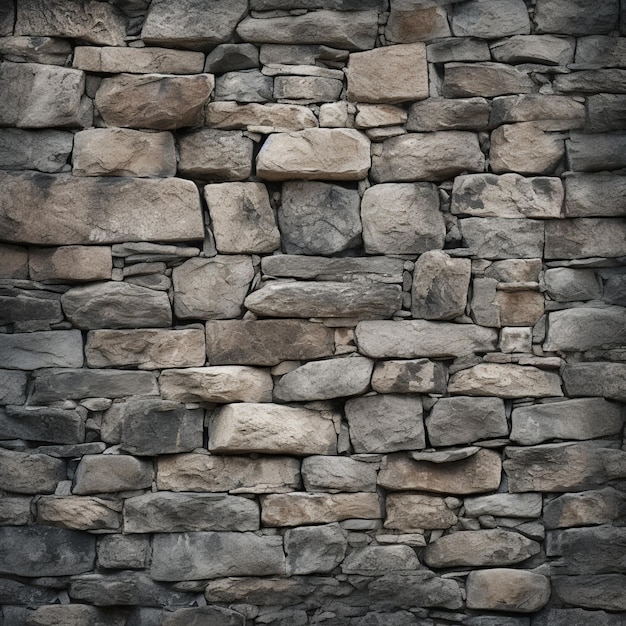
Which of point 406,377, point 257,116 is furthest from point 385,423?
point 257,116

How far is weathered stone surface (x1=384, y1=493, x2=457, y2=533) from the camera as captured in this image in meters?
3.27

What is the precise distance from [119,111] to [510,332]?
1779 millimetres

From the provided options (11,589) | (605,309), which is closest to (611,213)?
(605,309)

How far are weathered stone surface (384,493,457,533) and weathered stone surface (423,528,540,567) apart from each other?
9cm

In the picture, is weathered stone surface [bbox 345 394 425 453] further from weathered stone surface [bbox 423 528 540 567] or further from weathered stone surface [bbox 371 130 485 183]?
weathered stone surface [bbox 371 130 485 183]

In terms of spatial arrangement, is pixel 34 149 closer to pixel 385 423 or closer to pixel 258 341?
pixel 258 341

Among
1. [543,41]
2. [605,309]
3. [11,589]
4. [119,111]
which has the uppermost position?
[543,41]

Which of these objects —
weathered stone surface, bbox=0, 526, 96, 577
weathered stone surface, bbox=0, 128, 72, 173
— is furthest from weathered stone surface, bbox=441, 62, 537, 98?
weathered stone surface, bbox=0, 526, 96, 577

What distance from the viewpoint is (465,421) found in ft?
10.7

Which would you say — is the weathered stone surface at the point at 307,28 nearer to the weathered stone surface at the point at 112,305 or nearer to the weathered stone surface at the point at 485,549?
the weathered stone surface at the point at 112,305

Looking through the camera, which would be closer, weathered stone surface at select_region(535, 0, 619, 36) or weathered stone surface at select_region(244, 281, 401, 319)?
weathered stone surface at select_region(244, 281, 401, 319)

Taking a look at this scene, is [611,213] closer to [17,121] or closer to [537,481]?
[537,481]

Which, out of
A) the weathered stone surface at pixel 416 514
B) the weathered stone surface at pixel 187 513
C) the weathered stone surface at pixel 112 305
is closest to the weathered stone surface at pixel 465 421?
the weathered stone surface at pixel 416 514

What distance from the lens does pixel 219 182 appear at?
331cm
